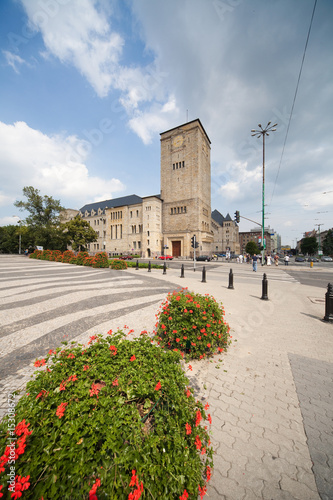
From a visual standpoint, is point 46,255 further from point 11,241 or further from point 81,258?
point 11,241

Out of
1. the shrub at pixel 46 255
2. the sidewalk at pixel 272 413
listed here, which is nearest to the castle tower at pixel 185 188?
the shrub at pixel 46 255

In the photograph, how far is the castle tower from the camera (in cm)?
4091

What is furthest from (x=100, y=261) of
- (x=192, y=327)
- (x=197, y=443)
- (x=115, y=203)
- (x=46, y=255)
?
(x=115, y=203)

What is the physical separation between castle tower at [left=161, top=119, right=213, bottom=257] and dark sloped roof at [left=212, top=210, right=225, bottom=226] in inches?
1524

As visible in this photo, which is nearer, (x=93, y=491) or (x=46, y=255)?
(x=93, y=491)

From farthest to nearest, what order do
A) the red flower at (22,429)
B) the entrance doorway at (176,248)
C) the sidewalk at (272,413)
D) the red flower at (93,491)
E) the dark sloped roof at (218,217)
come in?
the dark sloped roof at (218,217), the entrance doorway at (176,248), the sidewalk at (272,413), the red flower at (22,429), the red flower at (93,491)

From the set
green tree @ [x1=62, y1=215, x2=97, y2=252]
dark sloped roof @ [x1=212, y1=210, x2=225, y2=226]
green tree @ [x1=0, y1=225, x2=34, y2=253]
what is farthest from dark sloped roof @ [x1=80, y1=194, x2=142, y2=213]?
dark sloped roof @ [x1=212, y1=210, x2=225, y2=226]

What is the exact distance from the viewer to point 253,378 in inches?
116

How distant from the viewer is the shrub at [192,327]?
11.2ft

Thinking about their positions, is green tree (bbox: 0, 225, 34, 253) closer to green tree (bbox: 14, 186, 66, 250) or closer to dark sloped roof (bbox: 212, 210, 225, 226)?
green tree (bbox: 14, 186, 66, 250)

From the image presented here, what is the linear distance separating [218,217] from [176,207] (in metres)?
47.6

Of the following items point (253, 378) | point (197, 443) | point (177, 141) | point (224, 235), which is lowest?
point (253, 378)

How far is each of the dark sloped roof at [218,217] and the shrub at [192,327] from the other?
82948mm

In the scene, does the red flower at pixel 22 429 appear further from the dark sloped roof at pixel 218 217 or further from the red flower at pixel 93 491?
the dark sloped roof at pixel 218 217
